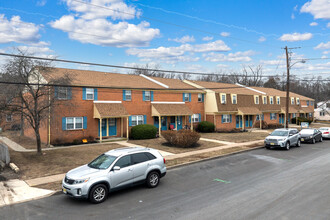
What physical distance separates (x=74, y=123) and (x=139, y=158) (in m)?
14.5

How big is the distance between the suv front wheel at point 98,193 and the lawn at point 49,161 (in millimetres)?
5030

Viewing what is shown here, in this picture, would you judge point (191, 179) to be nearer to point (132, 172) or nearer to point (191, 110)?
point (132, 172)

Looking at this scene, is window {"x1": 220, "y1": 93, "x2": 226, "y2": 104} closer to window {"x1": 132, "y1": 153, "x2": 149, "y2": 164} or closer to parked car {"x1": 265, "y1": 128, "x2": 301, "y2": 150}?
parked car {"x1": 265, "y1": 128, "x2": 301, "y2": 150}

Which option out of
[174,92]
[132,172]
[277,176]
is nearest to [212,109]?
[174,92]

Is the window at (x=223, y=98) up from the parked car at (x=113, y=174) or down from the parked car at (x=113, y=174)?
up

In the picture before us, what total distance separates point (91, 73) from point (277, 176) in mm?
21878

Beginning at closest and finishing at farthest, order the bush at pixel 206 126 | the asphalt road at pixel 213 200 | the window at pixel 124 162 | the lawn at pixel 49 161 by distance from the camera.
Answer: the asphalt road at pixel 213 200 → the window at pixel 124 162 → the lawn at pixel 49 161 → the bush at pixel 206 126

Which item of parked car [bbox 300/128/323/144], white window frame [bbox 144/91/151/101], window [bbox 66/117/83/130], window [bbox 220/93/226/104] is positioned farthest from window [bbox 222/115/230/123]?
window [bbox 66/117/83/130]

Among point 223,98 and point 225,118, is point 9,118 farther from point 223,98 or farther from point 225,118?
point 225,118

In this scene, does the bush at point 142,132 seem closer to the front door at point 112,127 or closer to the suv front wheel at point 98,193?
the front door at point 112,127

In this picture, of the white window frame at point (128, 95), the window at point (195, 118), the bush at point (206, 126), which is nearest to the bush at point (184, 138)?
the white window frame at point (128, 95)

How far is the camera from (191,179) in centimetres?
1130

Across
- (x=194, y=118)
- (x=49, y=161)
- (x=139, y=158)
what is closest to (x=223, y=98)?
(x=194, y=118)

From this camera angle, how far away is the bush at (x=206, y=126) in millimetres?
32250
